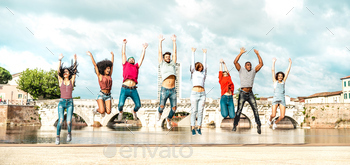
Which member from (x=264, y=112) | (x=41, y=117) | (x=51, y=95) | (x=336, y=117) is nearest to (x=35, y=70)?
(x=51, y=95)

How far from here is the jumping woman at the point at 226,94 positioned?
47.9ft

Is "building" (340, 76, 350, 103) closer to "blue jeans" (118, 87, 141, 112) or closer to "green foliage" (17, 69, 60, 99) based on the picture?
"green foliage" (17, 69, 60, 99)

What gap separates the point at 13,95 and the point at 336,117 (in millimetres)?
83912

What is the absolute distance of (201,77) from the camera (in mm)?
13883

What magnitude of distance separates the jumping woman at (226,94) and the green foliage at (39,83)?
7195cm

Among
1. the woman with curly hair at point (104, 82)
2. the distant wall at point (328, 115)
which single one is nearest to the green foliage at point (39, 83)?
the distant wall at point (328, 115)

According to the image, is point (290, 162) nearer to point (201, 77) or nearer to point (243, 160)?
point (243, 160)

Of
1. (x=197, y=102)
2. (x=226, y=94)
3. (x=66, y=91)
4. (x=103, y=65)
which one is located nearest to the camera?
(x=103, y=65)

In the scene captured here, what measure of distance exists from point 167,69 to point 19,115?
6959cm

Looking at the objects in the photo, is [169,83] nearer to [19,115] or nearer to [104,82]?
[104,82]

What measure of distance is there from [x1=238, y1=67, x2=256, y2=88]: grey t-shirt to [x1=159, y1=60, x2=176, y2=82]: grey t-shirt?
3.53m

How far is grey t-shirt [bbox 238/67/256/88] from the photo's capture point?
49.4ft

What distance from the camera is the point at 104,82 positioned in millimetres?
13750

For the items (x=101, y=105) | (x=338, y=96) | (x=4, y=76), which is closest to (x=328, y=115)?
(x=338, y=96)
